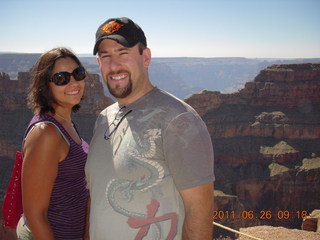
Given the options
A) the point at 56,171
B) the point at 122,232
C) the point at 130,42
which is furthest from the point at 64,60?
the point at 122,232

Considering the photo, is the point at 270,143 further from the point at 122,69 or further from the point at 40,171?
the point at 40,171

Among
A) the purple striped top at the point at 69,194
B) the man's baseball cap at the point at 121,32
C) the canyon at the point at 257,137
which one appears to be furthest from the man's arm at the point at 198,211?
the canyon at the point at 257,137

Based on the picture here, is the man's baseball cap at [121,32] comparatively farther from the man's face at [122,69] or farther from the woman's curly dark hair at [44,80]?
the woman's curly dark hair at [44,80]

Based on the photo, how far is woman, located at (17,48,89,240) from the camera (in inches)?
126

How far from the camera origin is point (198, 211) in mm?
2865

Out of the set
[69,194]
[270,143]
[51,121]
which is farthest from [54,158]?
[270,143]

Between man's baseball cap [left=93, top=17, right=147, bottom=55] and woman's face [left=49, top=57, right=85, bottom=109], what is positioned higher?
man's baseball cap [left=93, top=17, right=147, bottom=55]

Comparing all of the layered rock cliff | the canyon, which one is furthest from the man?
the layered rock cliff

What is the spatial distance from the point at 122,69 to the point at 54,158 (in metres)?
1.23

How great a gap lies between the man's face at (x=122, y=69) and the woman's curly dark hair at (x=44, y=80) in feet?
2.42

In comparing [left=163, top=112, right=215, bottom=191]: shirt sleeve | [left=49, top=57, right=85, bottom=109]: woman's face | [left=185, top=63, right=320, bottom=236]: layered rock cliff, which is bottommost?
[left=185, top=63, right=320, bottom=236]: layered rock cliff

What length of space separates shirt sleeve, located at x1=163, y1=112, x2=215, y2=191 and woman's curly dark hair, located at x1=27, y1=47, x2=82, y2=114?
66.2 inches

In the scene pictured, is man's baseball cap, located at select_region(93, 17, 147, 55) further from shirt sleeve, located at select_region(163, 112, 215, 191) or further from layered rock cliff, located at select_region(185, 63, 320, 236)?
layered rock cliff, located at select_region(185, 63, 320, 236)

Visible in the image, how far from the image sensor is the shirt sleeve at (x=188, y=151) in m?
2.78
